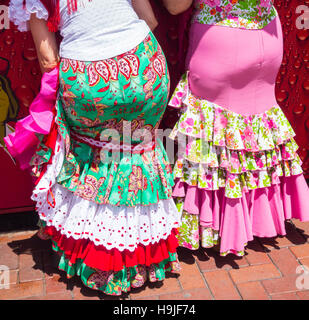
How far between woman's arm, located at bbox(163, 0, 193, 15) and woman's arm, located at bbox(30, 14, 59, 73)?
2.35ft

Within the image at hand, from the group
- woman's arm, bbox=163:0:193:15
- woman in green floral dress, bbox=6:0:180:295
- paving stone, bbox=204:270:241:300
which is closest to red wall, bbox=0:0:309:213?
woman's arm, bbox=163:0:193:15

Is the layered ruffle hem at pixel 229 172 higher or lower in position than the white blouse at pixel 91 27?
lower

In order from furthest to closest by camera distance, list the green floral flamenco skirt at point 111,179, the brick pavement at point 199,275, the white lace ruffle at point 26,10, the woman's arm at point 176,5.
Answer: the brick pavement at point 199,275 < the woman's arm at point 176,5 < the green floral flamenco skirt at point 111,179 < the white lace ruffle at point 26,10

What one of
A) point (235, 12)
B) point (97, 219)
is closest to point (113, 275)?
point (97, 219)

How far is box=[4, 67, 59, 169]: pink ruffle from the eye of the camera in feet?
7.40

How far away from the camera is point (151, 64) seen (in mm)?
2260

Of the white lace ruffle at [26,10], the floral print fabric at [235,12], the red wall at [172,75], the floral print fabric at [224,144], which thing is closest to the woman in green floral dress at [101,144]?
the white lace ruffle at [26,10]

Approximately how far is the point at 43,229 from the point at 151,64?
49.6 inches

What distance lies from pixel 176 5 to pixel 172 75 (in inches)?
21.9

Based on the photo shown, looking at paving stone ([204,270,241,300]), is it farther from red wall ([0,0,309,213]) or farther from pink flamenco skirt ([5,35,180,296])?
red wall ([0,0,309,213])

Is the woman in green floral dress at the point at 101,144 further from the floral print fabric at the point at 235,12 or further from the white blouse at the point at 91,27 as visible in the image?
the floral print fabric at the point at 235,12

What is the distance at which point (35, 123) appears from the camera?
2.32 m

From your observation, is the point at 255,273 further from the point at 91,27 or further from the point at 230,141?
the point at 91,27

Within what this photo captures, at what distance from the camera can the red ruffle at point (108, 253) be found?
2.49 m
